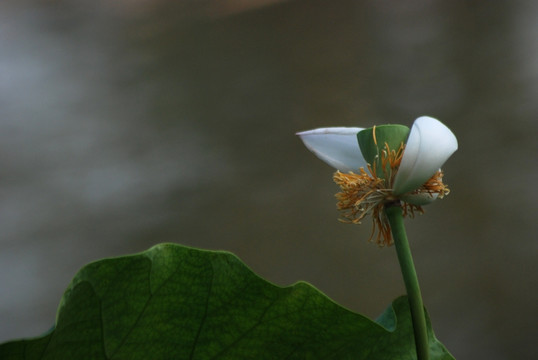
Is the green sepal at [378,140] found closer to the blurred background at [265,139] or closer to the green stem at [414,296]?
the green stem at [414,296]

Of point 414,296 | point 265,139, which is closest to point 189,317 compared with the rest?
point 414,296

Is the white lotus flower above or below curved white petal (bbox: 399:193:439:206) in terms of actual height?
above

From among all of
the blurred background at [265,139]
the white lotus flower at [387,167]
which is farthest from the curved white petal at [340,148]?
the blurred background at [265,139]

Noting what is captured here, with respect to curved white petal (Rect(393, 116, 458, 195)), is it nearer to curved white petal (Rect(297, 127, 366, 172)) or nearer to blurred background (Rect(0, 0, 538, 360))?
curved white petal (Rect(297, 127, 366, 172))

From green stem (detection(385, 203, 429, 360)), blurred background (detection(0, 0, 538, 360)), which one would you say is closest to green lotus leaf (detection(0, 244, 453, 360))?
green stem (detection(385, 203, 429, 360))

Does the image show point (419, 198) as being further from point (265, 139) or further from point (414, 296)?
point (265, 139)

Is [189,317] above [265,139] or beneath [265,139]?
above

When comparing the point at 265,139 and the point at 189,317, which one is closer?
the point at 189,317
